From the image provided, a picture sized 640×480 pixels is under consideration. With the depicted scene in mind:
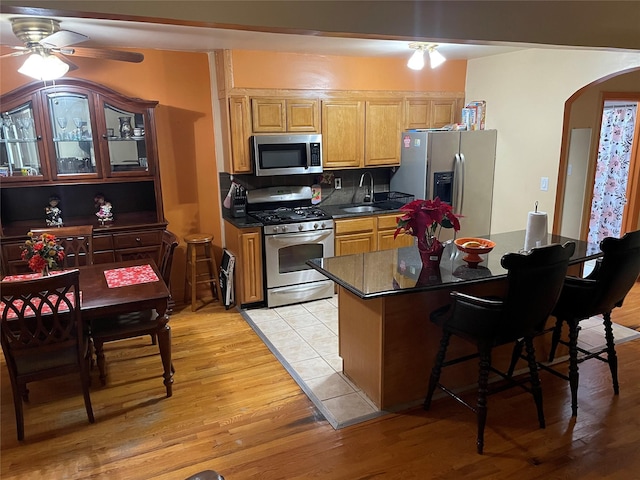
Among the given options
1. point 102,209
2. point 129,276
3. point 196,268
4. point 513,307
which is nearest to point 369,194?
point 196,268

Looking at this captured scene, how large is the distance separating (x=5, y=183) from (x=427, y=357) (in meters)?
3.53

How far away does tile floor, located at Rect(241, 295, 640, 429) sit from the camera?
9.41 feet

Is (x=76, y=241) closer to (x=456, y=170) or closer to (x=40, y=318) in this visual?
(x=40, y=318)

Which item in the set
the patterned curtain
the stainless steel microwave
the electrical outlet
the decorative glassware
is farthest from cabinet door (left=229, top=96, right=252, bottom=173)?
the patterned curtain

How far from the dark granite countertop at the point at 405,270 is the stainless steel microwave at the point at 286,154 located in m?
1.66

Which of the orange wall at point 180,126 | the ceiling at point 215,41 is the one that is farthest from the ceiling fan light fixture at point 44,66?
the orange wall at point 180,126

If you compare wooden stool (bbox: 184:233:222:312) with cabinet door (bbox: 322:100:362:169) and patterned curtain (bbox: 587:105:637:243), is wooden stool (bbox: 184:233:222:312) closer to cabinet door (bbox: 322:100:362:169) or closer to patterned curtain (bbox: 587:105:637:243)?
cabinet door (bbox: 322:100:362:169)

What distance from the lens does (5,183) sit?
3791 millimetres

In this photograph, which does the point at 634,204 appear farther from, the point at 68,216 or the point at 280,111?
the point at 68,216

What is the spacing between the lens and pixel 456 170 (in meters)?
4.84

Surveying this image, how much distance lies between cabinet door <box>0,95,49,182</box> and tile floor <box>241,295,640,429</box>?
7.13 feet

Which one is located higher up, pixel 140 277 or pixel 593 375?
pixel 140 277

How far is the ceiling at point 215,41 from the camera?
319 cm

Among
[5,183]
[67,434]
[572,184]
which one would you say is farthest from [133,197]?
[572,184]
